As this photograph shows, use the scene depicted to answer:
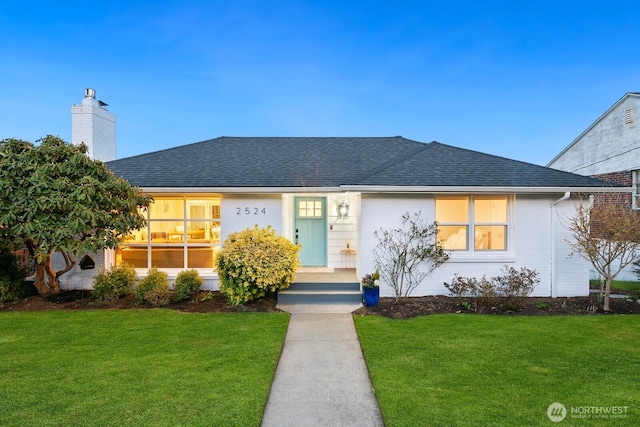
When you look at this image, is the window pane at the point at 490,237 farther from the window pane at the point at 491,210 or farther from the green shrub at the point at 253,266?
the green shrub at the point at 253,266

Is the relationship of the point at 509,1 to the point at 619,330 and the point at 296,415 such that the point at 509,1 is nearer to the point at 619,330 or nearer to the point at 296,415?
the point at 619,330

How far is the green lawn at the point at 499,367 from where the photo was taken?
346cm

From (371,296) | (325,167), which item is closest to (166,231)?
(325,167)

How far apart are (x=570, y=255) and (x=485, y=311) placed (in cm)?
279

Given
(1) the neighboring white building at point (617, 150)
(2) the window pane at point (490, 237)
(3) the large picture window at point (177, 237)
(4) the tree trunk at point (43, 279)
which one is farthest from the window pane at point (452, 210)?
(4) the tree trunk at point (43, 279)

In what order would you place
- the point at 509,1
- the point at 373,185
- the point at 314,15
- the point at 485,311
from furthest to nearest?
the point at 314,15
the point at 509,1
the point at 373,185
the point at 485,311

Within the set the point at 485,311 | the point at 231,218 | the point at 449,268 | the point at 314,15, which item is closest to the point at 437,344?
the point at 485,311

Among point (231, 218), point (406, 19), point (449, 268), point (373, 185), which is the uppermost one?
point (406, 19)

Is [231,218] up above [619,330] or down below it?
above

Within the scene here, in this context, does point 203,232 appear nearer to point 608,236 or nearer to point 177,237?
point 177,237

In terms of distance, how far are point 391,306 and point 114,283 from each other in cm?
687

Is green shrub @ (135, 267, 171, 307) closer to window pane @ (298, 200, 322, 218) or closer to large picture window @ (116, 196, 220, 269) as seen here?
large picture window @ (116, 196, 220, 269)

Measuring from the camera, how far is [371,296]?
25.3ft

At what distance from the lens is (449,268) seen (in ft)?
27.8
